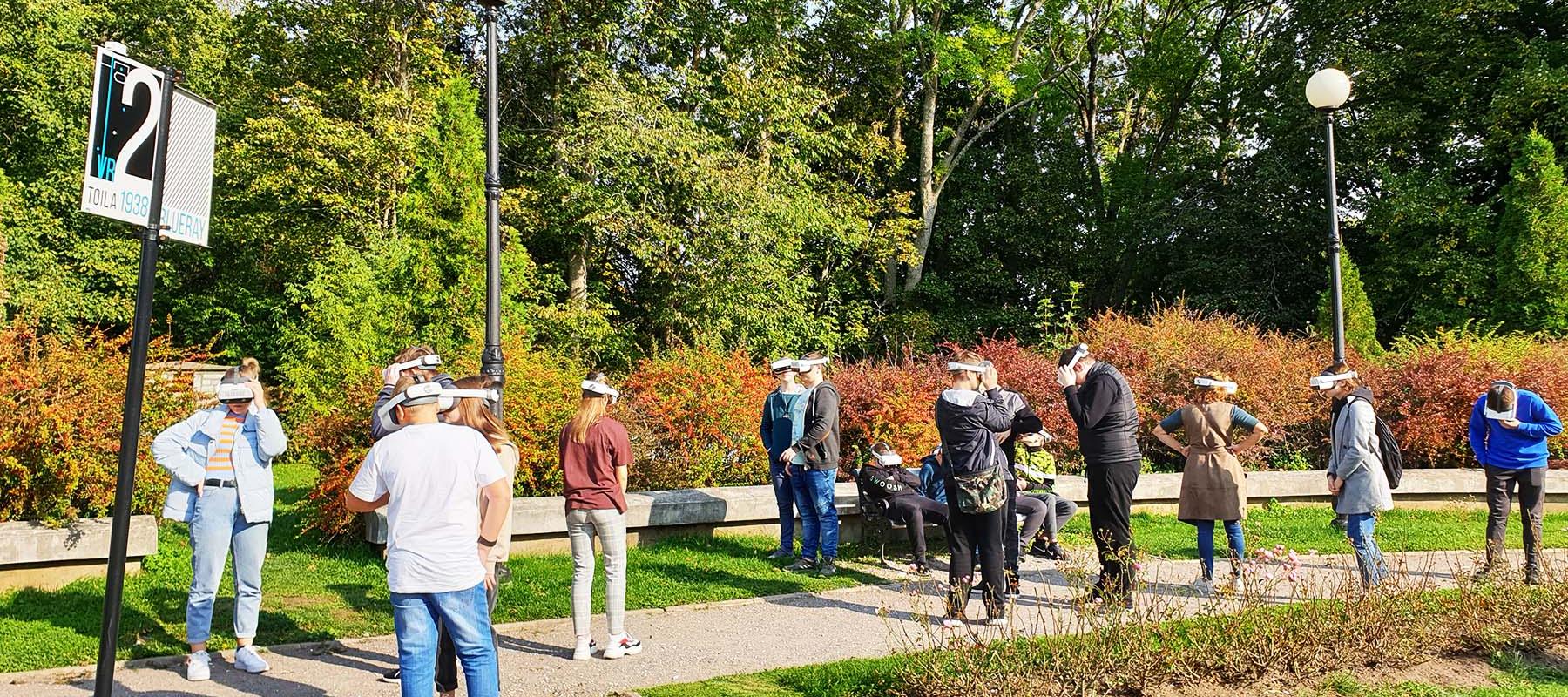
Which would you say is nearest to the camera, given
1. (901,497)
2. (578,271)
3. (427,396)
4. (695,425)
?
(427,396)

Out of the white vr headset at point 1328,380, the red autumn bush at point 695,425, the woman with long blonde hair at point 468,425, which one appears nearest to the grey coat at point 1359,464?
the white vr headset at point 1328,380

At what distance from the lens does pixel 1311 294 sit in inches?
1016

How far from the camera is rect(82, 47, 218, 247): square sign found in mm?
3475

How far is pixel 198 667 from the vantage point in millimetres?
5516

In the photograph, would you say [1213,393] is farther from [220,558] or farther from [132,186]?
[132,186]

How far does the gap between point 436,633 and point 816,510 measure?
4.27 meters

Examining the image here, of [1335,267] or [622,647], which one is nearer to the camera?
[622,647]

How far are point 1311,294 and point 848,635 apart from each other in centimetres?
2354

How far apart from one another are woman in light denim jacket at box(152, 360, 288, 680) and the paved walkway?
0.97 feet

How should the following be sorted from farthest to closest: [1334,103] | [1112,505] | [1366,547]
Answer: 1. [1334,103]
2. [1366,547]
3. [1112,505]

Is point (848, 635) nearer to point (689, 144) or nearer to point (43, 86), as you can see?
point (689, 144)

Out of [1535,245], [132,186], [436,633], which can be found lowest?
[436,633]

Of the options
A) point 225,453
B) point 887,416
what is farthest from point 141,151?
point 887,416

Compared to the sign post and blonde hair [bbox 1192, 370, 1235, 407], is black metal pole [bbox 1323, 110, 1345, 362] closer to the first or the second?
blonde hair [bbox 1192, 370, 1235, 407]
